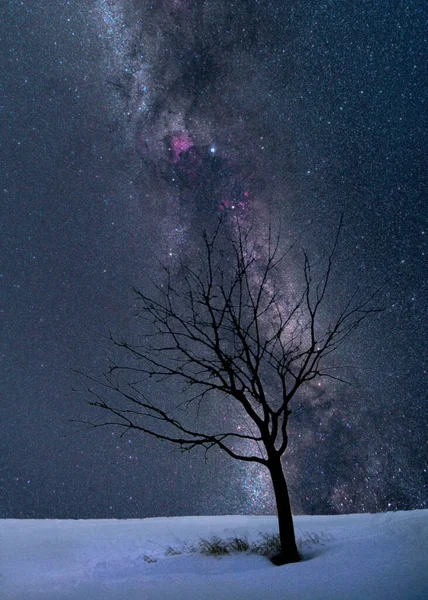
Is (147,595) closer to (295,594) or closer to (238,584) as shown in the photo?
(238,584)

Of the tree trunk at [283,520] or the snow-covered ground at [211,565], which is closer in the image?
the snow-covered ground at [211,565]

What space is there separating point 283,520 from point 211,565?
3.06 feet

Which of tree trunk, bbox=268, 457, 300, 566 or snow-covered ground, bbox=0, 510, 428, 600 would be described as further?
tree trunk, bbox=268, 457, 300, 566

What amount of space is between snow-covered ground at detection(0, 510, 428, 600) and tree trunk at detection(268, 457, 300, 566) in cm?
18

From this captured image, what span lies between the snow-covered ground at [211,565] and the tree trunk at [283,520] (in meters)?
0.18

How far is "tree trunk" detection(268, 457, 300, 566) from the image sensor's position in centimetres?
489

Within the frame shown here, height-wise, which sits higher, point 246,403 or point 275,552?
point 246,403

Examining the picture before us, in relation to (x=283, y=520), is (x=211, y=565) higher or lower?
lower

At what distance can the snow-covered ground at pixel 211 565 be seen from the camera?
356 centimetres

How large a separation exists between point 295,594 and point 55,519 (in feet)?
23.9

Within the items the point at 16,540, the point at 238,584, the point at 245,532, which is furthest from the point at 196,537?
the point at 238,584

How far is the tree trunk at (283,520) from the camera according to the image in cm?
489

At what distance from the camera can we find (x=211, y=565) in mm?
4754

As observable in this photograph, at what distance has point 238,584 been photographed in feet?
12.5
